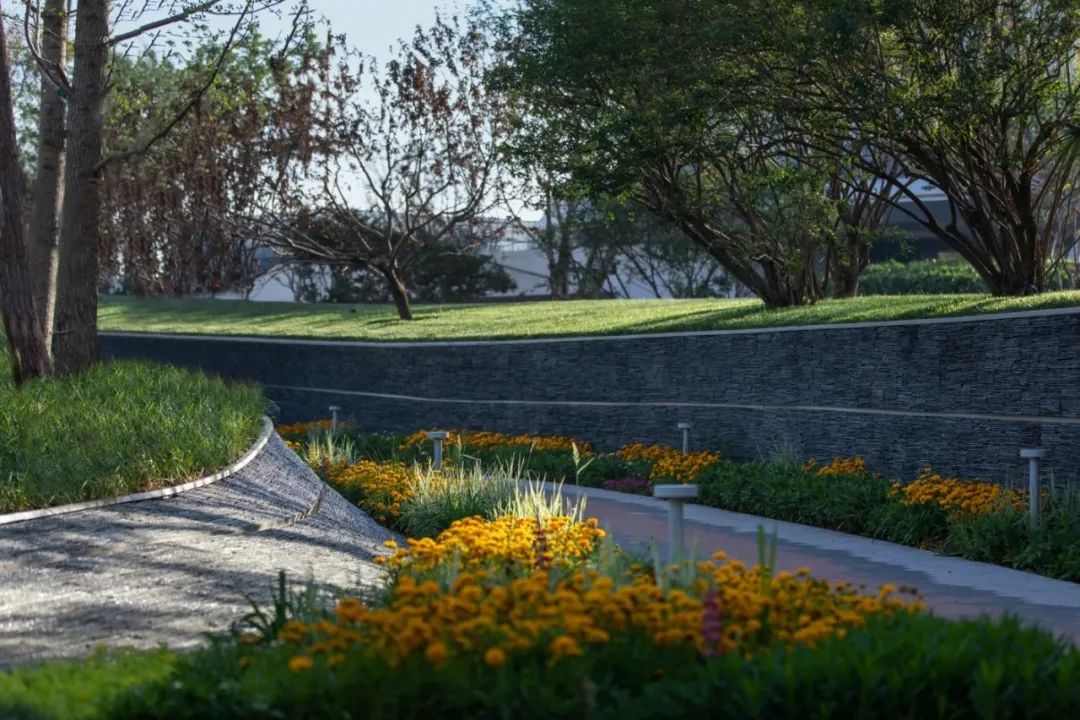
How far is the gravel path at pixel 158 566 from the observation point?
691cm

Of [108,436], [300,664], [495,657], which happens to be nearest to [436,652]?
[495,657]

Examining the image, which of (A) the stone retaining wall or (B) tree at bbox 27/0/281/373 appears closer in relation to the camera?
(A) the stone retaining wall

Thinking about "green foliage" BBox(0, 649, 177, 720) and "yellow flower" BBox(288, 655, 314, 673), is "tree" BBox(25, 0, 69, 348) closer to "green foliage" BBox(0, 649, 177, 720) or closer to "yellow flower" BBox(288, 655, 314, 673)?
"green foliage" BBox(0, 649, 177, 720)

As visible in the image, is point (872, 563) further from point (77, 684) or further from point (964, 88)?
point (77, 684)

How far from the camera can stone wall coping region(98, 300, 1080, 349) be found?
12812 mm

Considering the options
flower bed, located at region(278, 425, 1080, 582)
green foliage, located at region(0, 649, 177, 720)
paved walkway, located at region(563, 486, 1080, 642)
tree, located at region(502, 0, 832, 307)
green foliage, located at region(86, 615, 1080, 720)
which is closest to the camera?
green foliage, located at region(86, 615, 1080, 720)

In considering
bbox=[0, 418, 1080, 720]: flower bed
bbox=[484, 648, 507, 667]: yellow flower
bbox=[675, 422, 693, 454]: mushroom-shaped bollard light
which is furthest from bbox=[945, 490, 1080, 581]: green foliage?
bbox=[484, 648, 507, 667]: yellow flower

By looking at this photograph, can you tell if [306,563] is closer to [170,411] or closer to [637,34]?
[170,411]

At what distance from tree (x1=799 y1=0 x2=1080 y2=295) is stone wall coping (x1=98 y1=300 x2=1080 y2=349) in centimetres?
214

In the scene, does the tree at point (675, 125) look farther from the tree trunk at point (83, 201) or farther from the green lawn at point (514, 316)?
the tree trunk at point (83, 201)

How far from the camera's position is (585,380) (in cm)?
1923

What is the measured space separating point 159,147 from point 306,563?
24001mm

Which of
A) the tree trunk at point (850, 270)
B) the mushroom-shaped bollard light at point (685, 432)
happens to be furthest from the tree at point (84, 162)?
the tree trunk at point (850, 270)

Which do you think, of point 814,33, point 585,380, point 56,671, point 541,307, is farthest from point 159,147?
point 56,671
